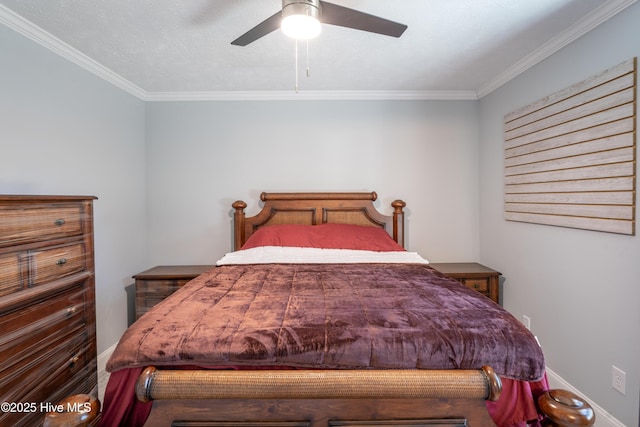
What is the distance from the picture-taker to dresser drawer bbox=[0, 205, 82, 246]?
1401mm

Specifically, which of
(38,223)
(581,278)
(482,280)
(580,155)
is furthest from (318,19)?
(482,280)

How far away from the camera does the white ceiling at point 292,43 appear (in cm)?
178

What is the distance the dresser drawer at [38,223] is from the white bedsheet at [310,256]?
38.4 inches

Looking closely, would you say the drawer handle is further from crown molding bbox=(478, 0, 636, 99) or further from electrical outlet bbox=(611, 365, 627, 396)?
crown molding bbox=(478, 0, 636, 99)

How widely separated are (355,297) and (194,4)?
1.85m

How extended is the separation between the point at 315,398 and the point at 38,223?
5.24 feet

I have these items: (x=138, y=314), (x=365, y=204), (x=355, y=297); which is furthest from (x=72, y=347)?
(x=365, y=204)

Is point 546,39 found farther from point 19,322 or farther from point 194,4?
point 19,322

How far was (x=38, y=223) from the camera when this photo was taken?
1539 millimetres

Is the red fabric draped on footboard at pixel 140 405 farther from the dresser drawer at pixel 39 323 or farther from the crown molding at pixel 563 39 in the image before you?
the crown molding at pixel 563 39

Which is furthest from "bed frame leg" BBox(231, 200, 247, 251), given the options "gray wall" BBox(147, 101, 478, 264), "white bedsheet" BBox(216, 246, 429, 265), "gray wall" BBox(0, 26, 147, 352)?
"gray wall" BBox(0, 26, 147, 352)

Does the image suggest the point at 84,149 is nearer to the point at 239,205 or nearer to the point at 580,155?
the point at 239,205

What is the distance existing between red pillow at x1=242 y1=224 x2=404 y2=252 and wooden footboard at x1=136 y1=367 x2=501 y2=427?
1.78 meters

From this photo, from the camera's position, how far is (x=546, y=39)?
214 centimetres
